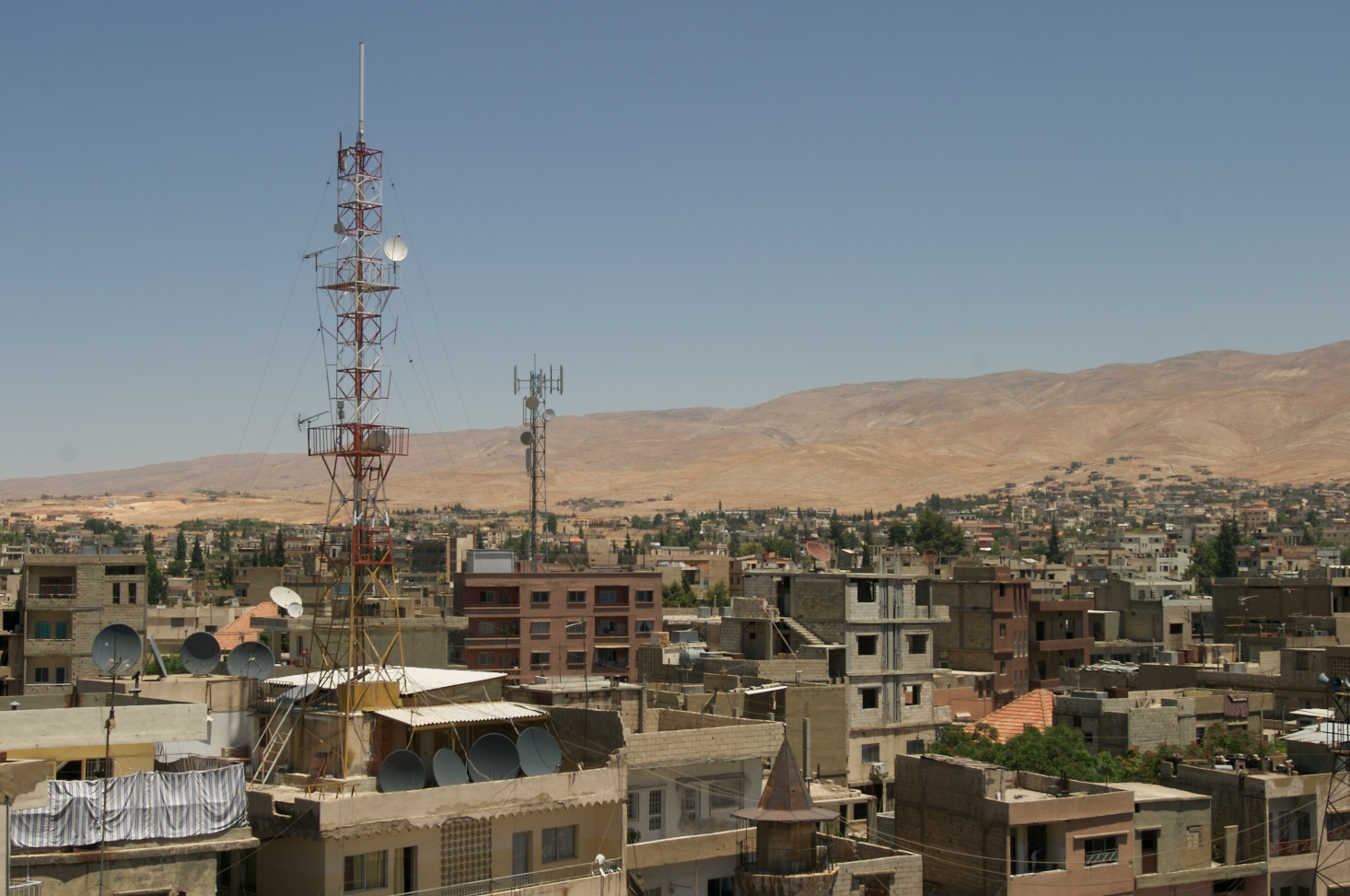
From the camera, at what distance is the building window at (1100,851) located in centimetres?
2572

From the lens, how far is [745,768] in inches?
930

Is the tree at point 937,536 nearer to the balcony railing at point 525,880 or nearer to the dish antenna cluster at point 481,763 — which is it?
the balcony railing at point 525,880

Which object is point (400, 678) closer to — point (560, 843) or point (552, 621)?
point (560, 843)

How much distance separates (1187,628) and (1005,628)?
51.0 feet

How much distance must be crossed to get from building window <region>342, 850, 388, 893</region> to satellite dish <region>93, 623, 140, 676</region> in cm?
429

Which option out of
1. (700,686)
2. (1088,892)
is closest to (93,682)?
(700,686)

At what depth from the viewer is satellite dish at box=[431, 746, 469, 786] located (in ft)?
64.5

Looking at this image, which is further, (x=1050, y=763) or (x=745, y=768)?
(x=1050, y=763)

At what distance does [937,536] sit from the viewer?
517 feet

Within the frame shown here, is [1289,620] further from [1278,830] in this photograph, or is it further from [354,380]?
[354,380]

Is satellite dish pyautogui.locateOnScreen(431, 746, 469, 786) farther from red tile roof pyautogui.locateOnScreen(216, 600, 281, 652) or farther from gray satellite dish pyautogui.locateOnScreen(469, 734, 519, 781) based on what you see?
red tile roof pyautogui.locateOnScreen(216, 600, 281, 652)

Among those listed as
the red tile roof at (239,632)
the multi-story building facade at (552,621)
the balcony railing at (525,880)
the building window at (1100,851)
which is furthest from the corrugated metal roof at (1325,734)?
the red tile roof at (239,632)

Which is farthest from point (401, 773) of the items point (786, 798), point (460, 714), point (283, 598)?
point (283, 598)

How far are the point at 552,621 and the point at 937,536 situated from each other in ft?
349
